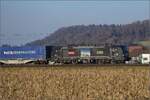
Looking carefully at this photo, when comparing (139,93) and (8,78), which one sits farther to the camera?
(8,78)

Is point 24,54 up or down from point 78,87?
up

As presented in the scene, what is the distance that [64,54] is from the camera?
73500 millimetres

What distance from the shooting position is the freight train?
7206 cm

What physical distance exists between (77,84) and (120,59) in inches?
2015

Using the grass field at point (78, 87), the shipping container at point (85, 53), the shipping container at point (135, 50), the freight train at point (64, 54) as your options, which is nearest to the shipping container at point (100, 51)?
the freight train at point (64, 54)

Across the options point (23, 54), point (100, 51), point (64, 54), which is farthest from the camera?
point (23, 54)

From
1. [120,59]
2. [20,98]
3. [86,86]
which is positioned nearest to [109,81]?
[86,86]

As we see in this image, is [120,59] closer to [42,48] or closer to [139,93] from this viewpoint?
[42,48]

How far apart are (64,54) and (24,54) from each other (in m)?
8.35

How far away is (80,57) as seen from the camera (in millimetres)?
72938

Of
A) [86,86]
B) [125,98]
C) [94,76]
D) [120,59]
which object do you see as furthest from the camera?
[120,59]

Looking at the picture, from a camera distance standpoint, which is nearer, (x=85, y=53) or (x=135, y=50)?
(x=85, y=53)

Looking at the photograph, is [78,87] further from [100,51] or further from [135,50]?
[135,50]

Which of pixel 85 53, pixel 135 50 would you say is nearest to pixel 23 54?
pixel 85 53
